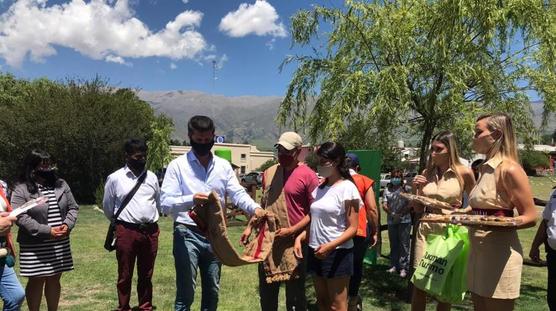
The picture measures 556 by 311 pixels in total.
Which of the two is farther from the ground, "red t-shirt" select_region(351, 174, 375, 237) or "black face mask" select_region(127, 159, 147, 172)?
"black face mask" select_region(127, 159, 147, 172)

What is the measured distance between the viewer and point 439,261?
3.71 metres

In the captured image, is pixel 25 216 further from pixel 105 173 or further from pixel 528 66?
pixel 105 173

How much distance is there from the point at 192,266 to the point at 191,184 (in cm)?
66

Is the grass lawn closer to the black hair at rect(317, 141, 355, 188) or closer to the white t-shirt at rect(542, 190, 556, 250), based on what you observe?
the white t-shirt at rect(542, 190, 556, 250)

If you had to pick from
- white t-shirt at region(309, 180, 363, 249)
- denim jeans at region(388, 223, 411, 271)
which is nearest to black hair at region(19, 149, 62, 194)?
white t-shirt at region(309, 180, 363, 249)

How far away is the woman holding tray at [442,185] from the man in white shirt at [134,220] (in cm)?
292

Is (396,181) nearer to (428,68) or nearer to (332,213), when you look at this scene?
(428,68)

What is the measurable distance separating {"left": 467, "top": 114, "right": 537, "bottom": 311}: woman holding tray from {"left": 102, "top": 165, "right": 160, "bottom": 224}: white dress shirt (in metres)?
3.49

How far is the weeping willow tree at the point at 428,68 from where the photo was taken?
20.0 feet

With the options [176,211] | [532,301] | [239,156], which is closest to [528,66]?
[532,301]

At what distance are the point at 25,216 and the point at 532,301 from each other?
646 centimetres

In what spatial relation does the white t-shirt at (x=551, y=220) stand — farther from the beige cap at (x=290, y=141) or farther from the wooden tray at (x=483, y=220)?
the beige cap at (x=290, y=141)

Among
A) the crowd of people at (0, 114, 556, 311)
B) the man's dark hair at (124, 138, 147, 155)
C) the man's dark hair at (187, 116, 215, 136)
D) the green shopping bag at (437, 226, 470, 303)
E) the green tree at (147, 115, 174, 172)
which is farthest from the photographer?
the green tree at (147, 115, 174, 172)

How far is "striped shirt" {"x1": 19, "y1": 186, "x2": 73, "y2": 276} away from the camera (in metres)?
4.49
